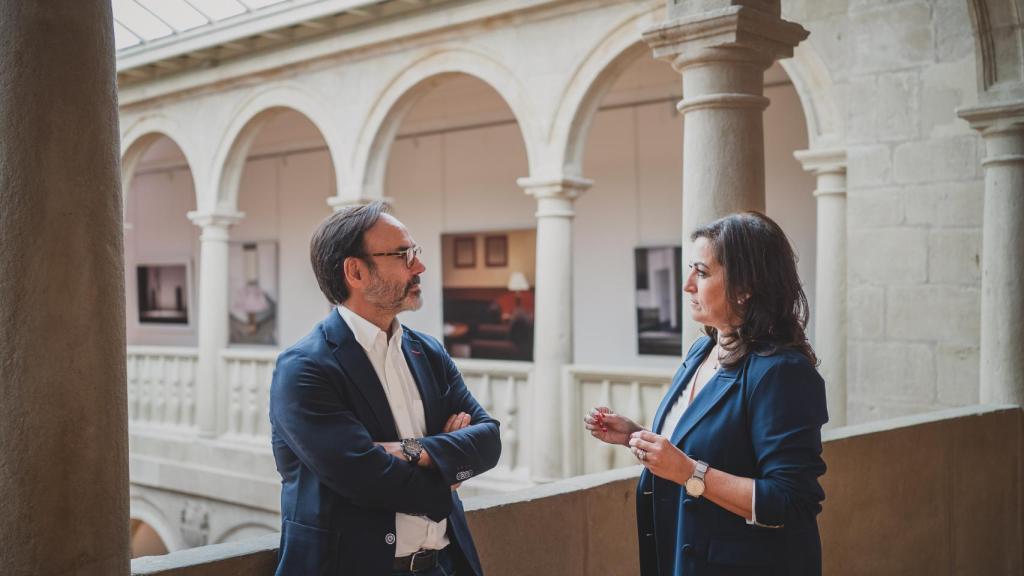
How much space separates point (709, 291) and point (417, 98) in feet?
27.1

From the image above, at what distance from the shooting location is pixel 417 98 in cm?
1017

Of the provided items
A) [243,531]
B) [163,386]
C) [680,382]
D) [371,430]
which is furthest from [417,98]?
[371,430]

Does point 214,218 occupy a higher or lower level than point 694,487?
higher

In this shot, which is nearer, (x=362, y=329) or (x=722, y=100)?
(x=362, y=329)

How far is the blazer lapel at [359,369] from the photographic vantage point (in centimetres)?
225

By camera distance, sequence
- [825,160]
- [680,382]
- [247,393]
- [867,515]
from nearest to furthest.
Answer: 1. [680,382]
2. [867,515]
3. [825,160]
4. [247,393]

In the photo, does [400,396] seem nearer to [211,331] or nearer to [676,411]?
[676,411]

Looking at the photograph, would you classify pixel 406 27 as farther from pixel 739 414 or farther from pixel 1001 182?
pixel 739 414

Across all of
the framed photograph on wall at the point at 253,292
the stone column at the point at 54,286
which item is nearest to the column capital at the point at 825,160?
the stone column at the point at 54,286

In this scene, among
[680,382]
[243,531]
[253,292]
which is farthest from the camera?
[253,292]

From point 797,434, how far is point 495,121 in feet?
38.4

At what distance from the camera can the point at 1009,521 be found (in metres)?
4.96

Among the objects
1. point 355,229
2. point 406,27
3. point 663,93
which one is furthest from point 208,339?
point 355,229

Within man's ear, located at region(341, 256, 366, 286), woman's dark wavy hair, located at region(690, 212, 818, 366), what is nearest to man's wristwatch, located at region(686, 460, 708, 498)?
woman's dark wavy hair, located at region(690, 212, 818, 366)
